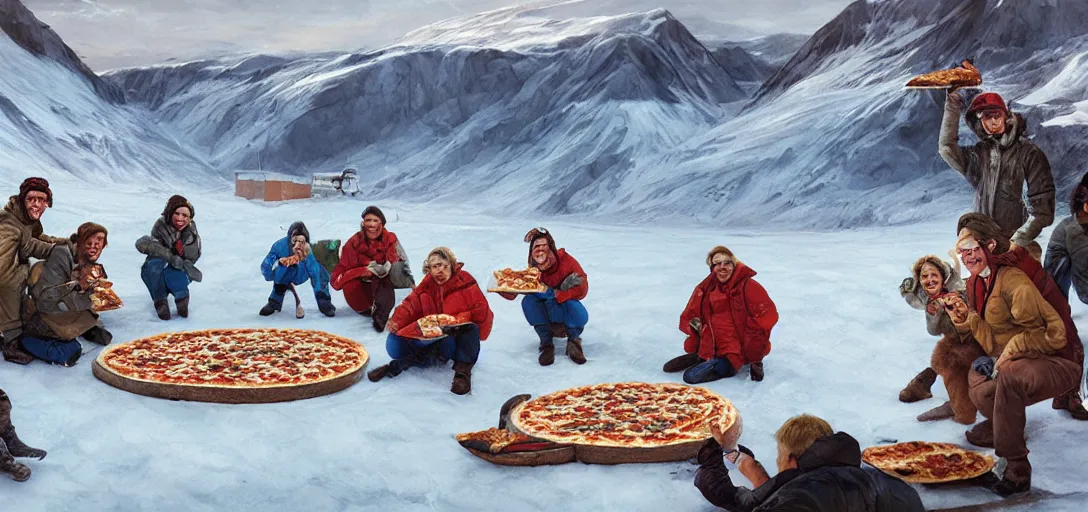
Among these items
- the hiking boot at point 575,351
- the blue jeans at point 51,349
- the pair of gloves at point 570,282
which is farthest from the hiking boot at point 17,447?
the hiking boot at point 575,351

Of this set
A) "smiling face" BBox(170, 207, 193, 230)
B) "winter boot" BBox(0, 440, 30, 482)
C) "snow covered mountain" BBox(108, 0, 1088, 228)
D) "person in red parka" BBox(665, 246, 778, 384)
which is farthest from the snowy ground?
"snow covered mountain" BBox(108, 0, 1088, 228)

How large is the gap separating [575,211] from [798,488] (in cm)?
1210

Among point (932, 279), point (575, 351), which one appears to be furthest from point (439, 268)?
point (932, 279)

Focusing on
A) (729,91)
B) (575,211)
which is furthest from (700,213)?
(729,91)

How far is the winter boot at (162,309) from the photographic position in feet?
24.2

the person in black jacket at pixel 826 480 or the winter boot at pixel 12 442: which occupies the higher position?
the person in black jacket at pixel 826 480

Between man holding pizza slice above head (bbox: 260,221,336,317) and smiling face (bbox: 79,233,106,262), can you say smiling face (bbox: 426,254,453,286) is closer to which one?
man holding pizza slice above head (bbox: 260,221,336,317)

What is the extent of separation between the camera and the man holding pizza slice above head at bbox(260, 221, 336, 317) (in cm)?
755

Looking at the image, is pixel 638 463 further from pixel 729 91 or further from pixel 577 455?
pixel 729 91

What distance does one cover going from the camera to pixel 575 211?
14891 mm

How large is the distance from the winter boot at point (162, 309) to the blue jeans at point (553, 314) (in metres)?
2.77

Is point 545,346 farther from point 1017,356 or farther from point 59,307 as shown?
point 1017,356

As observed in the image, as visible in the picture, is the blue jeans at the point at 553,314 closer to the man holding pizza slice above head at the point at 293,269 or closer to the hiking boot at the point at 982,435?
the man holding pizza slice above head at the point at 293,269

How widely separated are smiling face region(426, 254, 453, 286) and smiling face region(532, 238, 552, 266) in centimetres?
75
